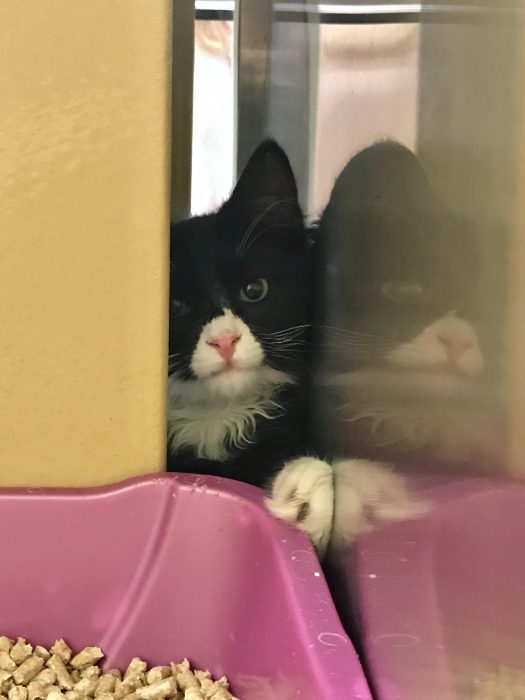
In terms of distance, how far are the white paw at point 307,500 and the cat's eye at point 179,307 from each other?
0.31 meters

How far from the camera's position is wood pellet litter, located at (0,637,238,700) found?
82 cm

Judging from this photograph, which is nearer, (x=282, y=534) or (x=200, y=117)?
(x=282, y=534)

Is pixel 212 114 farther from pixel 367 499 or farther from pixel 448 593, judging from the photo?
pixel 448 593

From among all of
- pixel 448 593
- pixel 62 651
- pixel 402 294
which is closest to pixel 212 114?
pixel 402 294

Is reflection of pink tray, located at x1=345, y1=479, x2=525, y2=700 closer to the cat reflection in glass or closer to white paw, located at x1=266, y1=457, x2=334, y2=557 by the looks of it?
white paw, located at x1=266, y1=457, x2=334, y2=557

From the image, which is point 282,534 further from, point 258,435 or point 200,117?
point 200,117

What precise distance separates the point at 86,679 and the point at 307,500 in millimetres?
339

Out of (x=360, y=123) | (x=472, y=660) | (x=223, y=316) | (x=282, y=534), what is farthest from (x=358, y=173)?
(x=472, y=660)

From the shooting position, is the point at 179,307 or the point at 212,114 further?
the point at 212,114

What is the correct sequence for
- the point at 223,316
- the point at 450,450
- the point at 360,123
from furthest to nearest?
the point at 223,316 < the point at 360,123 < the point at 450,450

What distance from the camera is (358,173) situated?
848mm

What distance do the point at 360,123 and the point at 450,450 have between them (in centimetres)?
48

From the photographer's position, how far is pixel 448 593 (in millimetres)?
510

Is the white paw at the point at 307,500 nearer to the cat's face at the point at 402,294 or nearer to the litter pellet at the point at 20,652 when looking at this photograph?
the cat's face at the point at 402,294
